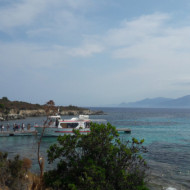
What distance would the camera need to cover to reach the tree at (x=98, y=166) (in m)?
8.66

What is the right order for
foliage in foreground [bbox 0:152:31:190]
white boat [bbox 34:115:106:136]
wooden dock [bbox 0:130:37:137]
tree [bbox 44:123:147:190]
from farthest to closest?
wooden dock [bbox 0:130:37:137] < white boat [bbox 34:115:106:136] < foliage in foreground [bbox 0:152:31:190] < tree [bbox 44:123:147:190]

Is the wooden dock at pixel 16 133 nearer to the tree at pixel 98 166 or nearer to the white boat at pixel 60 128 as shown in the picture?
the white boat at pixel 60 128

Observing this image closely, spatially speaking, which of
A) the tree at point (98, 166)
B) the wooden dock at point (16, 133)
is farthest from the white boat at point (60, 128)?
the tree at point (98, 166)

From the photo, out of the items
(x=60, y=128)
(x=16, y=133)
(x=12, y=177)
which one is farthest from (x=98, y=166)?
(x=16, y=133)

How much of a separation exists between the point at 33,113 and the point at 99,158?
83771mm

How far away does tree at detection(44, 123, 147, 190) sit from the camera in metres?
8.66

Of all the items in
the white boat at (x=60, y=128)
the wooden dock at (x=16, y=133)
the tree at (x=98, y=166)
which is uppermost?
the tree at (x=98, y=166)

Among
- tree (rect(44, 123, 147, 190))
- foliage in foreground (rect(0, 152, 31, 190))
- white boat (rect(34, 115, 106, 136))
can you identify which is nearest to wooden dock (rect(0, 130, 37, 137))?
white boat (rect(34, 115, 106, 136))

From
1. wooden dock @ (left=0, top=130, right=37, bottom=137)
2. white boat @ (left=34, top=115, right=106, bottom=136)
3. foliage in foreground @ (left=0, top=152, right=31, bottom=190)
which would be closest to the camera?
foliage in foreground @ (left=0, top=152, right=31, bottom=190)

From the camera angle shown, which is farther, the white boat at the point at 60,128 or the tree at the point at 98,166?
the white boat at the point at 60,128

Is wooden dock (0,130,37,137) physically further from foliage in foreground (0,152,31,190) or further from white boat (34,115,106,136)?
foliage in foreground (0,152,31,190)

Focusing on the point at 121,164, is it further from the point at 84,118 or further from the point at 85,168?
the point at 84,118

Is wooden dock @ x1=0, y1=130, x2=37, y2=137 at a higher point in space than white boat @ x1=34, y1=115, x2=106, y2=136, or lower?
lower

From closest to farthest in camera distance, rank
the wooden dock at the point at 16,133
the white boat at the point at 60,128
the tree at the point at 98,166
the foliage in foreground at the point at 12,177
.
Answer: the tree at the point at 98,166, the foliage in foreground at the point at 12,177, the white boat at the point at 60,128, the wooden dock at the point at 16,133
